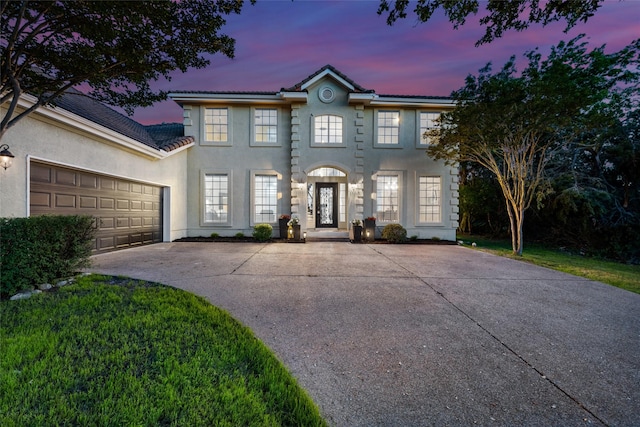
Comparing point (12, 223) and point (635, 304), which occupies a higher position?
point (12, 223)

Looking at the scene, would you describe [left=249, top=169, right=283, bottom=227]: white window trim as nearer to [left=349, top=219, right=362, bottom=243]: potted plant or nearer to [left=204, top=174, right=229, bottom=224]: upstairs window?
[left=204, top=174, right=229, bottom=224]: upstairs window

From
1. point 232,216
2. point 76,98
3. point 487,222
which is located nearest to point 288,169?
point 232,216

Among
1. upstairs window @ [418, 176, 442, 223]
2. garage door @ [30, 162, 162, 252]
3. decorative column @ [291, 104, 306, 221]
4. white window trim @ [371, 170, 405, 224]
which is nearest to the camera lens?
garage door @ [30, 162, 162, 252]

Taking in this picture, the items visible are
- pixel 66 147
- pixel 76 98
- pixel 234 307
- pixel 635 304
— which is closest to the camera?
pixel 234 307

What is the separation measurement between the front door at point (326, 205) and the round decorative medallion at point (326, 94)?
3.86 meters

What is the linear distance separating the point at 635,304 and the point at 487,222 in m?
15.3

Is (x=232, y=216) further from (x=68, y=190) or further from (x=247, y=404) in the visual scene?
(x=247, y=404)

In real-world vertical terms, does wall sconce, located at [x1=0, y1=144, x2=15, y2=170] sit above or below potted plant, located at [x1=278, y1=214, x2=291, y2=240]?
above

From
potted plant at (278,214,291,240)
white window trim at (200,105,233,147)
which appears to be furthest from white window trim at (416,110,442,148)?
white window trim at (200,105,233,147)

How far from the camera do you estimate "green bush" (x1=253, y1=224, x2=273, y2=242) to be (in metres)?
11.2

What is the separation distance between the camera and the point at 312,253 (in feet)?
27.6

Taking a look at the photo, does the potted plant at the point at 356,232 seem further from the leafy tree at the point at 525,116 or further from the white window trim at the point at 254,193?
the leafy tree at the point at 525,116

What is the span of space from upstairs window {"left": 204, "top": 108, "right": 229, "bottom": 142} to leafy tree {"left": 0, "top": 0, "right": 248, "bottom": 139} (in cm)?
664

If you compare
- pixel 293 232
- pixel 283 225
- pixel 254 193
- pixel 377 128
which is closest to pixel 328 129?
pixel 377 128
